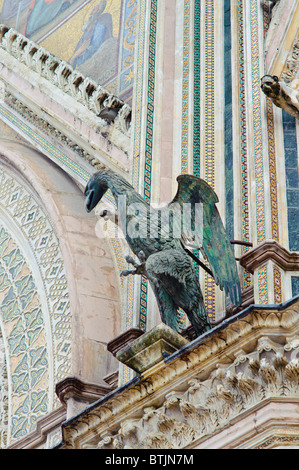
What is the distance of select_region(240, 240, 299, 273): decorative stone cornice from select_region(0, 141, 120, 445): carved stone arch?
1.51 meters

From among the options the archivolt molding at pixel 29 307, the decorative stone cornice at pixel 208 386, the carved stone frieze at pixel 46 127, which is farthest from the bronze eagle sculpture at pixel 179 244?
the carved stone frieze at pixel 46 127

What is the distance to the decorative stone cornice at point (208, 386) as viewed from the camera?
5977 millimetres

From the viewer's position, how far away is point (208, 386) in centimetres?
618

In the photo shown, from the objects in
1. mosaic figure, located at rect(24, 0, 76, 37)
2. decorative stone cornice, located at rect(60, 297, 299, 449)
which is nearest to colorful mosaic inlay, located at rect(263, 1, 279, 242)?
decorative stone cornice, located at rect(60, 297, 299, 449)

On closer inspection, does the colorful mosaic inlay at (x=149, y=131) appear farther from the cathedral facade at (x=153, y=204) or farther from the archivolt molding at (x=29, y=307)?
the archivolt molding at (x=29, y=307)

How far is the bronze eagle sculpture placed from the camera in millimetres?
6906

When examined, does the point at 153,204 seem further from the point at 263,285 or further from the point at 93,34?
the point at 93,34

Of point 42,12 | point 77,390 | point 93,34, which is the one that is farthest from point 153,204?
point 42,12

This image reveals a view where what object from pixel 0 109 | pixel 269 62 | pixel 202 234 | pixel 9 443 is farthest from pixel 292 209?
pixel 0 109

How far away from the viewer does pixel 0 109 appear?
410 inches

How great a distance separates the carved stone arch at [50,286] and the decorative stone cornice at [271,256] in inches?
59.5

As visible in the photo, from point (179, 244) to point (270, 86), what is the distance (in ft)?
4.38

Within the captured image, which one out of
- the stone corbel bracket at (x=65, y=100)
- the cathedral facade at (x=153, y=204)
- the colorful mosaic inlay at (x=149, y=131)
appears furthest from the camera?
the stone corbel bracket at (x=65, y=100)

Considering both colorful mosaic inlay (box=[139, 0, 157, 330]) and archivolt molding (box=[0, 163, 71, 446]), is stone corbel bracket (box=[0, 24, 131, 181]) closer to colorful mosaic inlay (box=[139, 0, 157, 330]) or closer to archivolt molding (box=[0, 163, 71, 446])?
colorful mosaic inlay (box=[139, 0, 157, 330])
